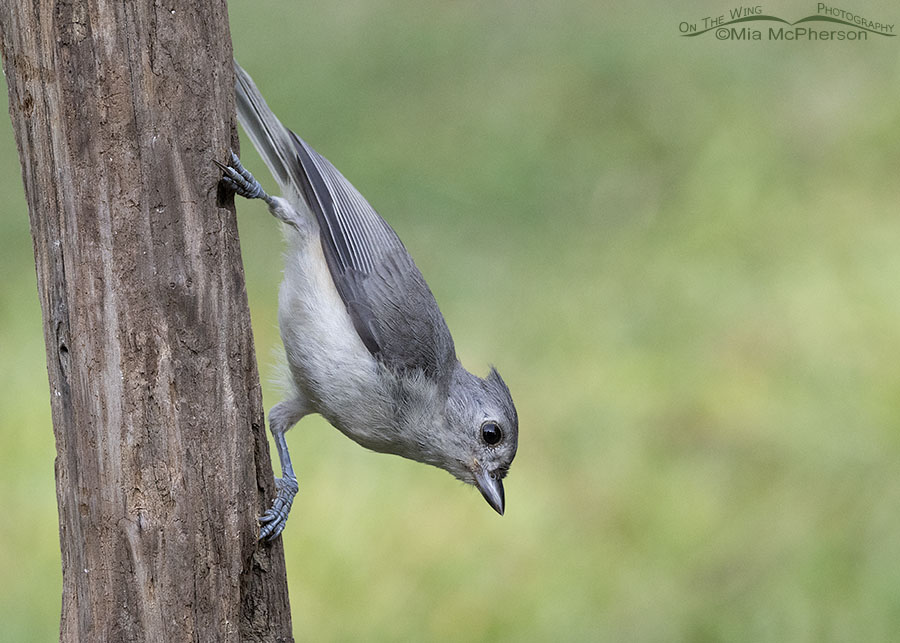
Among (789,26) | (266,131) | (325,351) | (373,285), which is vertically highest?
(789,26)

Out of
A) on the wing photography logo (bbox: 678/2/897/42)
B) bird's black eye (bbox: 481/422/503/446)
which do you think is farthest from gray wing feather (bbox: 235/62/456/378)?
on the wing photography logo (bbox: 678/2/897/42)

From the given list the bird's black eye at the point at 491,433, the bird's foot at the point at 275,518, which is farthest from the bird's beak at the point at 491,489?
the bird's foot at the point at 275,518

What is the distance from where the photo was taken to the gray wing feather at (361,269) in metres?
3.56

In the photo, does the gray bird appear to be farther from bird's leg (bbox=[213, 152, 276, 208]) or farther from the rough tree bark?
the rough tree bark

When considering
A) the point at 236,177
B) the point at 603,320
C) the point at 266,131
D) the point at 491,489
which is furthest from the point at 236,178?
the point at 603,320

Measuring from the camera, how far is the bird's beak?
3656mm

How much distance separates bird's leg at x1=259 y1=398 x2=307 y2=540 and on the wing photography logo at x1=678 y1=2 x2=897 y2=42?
671cm

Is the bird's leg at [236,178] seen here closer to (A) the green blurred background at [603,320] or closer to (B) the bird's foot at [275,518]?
(B) the bird's foot at [275,518]

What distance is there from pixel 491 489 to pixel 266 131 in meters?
1.47

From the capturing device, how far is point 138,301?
101 inches

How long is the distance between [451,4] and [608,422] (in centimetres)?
572

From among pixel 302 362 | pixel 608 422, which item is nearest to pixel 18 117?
pixel 302 362

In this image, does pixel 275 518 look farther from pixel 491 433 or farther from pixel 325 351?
pixel 491 433

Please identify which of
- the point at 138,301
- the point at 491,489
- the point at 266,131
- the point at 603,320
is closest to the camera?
the point at 138,301
